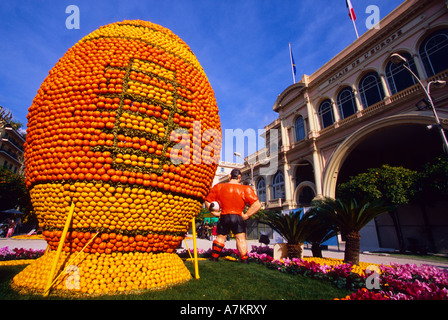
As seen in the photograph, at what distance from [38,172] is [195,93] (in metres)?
2.54

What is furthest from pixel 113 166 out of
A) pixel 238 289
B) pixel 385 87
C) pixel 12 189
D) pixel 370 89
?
pixel 12 189

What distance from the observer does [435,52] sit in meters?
12.6

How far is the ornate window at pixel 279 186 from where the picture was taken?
24594 mm

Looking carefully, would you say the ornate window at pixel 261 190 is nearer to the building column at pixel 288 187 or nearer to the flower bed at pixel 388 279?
the building column at pixel 288 187

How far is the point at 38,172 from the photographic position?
3.05 metres

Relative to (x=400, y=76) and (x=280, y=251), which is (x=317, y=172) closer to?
(x=400, y=76)

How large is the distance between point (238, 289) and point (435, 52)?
17.1 m

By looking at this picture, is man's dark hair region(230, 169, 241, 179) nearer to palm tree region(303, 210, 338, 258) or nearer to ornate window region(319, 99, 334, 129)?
palm tree region(303, 210, 338, 258)

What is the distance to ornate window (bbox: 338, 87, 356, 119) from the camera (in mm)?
17562

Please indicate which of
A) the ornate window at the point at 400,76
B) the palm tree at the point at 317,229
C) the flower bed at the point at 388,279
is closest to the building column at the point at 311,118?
the ornate window at the point at 400,76

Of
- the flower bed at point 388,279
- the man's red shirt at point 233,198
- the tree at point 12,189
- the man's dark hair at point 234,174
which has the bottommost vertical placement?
the flower bed at point 388,279

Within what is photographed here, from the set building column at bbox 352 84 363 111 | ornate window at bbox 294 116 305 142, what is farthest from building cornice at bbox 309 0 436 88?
ornate window at bbox 294 116 305 142

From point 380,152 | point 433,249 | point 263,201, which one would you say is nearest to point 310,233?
point 433,249

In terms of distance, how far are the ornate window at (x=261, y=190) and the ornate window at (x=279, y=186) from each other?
272 cm
